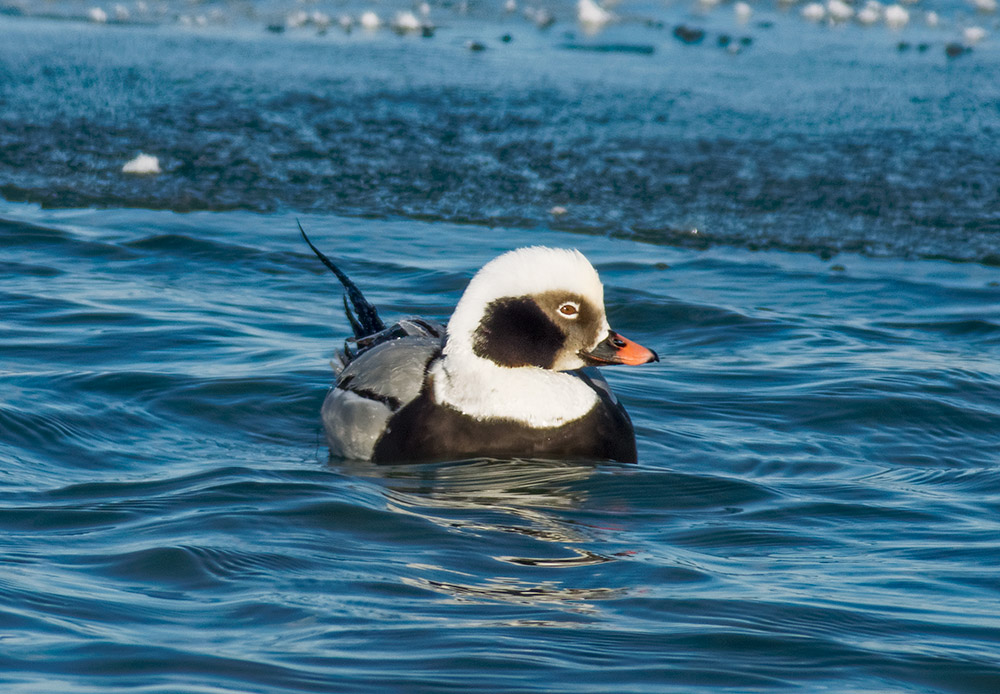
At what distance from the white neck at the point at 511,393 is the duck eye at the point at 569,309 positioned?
254 mm

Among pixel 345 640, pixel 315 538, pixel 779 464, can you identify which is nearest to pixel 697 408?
pixel 779 464

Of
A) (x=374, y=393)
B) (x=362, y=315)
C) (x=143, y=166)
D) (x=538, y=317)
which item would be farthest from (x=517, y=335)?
(x=143, y=166)

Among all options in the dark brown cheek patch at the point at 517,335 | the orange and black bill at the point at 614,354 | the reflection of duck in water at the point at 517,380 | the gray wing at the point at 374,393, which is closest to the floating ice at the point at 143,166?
the gray wing at the point at 374,393

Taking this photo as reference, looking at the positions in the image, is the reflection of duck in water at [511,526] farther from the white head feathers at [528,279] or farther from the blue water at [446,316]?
the white head feathers at [528,279]

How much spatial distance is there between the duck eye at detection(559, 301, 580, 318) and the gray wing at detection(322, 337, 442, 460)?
1.96ft

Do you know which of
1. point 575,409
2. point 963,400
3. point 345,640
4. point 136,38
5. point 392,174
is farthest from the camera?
point 136,38

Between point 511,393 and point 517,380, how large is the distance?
62mm

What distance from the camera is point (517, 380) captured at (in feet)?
16.9

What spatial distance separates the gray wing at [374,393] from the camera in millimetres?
5336

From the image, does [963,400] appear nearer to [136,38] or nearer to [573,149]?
[573,149]

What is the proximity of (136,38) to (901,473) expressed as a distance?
10.7 m

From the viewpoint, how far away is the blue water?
3.54 m

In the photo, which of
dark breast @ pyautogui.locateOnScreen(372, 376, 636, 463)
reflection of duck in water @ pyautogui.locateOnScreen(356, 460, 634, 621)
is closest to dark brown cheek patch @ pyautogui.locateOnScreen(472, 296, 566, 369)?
dark breast @ pyautogui.locateOnScreen(372, 376, 636, 463)

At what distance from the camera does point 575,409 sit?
5152 mm
